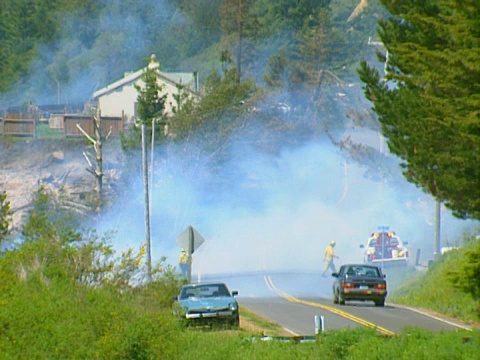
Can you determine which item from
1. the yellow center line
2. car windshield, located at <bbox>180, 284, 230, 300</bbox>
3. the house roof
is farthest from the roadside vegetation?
the house roof

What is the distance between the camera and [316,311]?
1233 inches

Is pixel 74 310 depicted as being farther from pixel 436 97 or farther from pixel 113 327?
pixel 436 97

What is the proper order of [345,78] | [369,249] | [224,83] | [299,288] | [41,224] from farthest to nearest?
[345,78]
[224,83]
[369,249]
[299,288]
[41,224]

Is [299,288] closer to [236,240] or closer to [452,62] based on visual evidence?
[236,240]

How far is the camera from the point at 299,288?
46312mm

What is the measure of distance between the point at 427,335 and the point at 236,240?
48.2 meters

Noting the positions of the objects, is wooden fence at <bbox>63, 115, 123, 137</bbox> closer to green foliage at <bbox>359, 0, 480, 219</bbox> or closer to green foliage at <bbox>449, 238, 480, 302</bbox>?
green foliage at <bbox>359, 0, 480, 219</bbox>

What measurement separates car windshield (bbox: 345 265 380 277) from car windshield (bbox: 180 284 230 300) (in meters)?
8.20

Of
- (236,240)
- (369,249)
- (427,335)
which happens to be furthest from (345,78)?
(427,335)

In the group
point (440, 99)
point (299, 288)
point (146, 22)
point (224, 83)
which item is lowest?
point (299, 288)

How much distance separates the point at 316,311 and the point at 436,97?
25.1 ft

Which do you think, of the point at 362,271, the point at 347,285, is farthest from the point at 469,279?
the point at 362,271

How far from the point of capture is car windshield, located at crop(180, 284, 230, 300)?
26.0 metres

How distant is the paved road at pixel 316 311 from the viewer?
26703 mm
